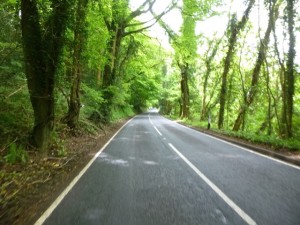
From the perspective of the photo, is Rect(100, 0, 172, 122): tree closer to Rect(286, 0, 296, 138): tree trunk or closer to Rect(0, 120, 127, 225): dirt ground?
Rect(286, 0, 296, 138): tree trunk

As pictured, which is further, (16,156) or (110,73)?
(110,73)

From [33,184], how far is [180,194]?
10.2 feet

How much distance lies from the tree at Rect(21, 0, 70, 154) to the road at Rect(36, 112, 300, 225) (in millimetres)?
1959

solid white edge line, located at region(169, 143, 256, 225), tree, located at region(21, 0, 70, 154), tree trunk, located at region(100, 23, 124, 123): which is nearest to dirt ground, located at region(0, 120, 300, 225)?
tree, located at region(21, 0, 70, 154)

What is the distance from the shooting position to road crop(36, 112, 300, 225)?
431cm

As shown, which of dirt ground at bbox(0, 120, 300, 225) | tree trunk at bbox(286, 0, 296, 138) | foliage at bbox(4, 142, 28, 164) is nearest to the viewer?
dirt ground at bbox(0, 120, 300, 225)

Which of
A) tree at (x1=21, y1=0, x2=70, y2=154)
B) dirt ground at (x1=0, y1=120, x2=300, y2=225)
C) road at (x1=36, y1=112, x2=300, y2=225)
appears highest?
tree at (x1=21, y1=0, x2=70, y2=154)

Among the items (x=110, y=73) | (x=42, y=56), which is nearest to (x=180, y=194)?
(x=42, y=56)

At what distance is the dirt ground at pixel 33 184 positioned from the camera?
4.43 m

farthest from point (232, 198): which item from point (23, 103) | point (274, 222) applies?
point (23, 103)

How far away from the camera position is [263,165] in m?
8.56

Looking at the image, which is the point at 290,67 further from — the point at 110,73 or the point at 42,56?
the point at 110,73

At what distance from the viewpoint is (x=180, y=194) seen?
18.0 feet

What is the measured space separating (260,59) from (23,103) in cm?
1501
